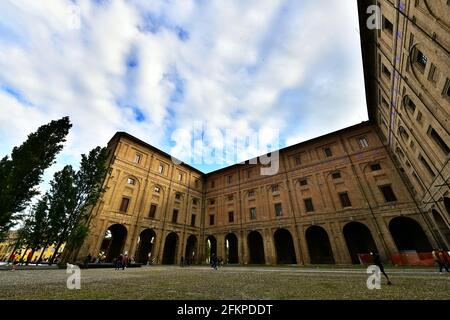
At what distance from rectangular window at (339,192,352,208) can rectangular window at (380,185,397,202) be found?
3088 millimetres

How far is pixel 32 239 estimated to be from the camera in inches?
592

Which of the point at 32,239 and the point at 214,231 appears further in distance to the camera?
the point at 214,231

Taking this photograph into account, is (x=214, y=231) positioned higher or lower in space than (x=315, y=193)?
lower

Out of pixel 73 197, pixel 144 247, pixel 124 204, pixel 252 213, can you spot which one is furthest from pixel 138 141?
pixel 252 213

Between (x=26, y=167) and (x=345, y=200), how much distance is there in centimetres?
2945

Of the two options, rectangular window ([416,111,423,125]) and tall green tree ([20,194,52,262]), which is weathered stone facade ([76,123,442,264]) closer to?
tall green tree ([20,194,52,262])

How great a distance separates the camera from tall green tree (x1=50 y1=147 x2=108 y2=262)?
15.9 meters

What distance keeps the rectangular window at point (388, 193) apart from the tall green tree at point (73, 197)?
27450 millimetres

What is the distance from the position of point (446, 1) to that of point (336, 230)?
18.7 metres

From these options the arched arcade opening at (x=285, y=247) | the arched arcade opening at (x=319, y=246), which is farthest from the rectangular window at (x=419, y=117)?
the arched arcade opening at (x=285, y=247)

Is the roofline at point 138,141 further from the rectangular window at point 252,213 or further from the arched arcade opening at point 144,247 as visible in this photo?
the rectangular window at point 252,213

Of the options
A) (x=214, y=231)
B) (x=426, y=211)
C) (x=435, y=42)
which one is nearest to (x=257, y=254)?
(x=214, y=231)
